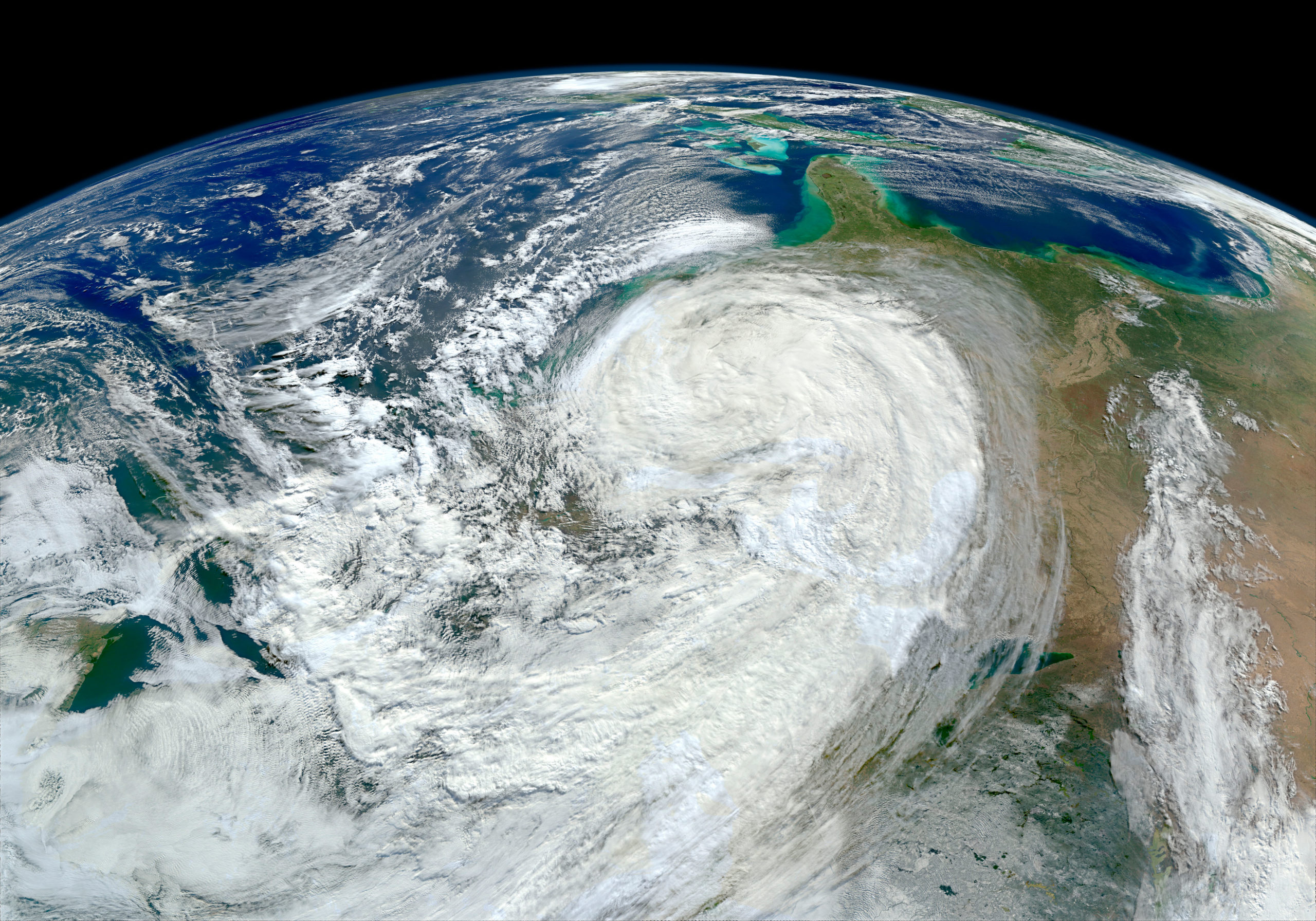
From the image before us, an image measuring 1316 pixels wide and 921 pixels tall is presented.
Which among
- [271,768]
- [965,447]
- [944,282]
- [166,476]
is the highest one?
[944,282]

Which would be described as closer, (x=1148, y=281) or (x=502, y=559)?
→ (x=502, y=559)

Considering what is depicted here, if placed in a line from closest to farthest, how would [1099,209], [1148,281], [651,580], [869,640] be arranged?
1. [869,640]
2. [651,580]
3. [1148,281]
4. [1099,209]

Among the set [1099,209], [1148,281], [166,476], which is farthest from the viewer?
[1099,209]

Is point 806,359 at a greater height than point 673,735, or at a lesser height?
greater

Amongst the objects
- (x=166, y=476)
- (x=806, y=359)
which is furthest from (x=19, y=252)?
(x=806, y=359)

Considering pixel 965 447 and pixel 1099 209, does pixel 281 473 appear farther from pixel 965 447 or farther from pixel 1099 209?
→ pixel 1099 209

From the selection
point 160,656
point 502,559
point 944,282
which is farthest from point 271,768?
point 944,282

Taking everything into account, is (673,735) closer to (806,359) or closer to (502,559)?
(502,559)
